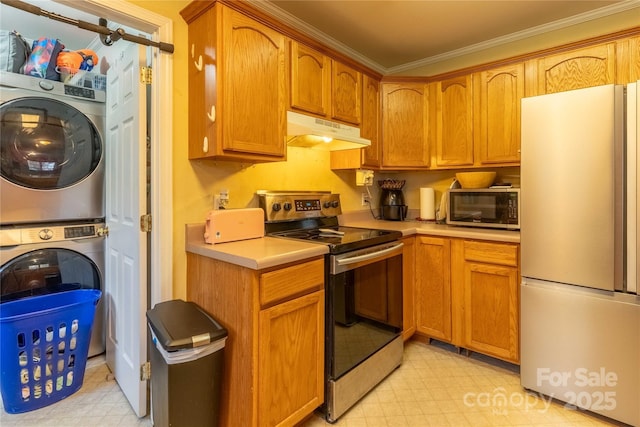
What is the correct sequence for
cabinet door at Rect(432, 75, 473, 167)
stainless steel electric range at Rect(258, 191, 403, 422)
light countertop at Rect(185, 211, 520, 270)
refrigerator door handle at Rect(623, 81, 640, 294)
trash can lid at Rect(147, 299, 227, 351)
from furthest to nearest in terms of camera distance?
cabinet door at Rect(432, 75, 473, 167) → stainless steel electric range at Rect(258, 191, 403, 422) → refrigerator door handle at Rect(623, 81, 640, 294) → light countertop at Rect(185, 211, 520, 270) → trash can lid at Rect(147, 299, 227, 351)

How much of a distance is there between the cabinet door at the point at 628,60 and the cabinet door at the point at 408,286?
5.31 feet

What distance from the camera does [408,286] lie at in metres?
2.42

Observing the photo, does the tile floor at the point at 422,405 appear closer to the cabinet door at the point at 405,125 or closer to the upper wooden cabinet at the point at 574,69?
the cabinet door at the point at 405,125

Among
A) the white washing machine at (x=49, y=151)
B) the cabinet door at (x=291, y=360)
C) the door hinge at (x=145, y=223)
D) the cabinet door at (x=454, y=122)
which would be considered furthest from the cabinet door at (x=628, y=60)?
the white washing machine at (x=49, y=151)

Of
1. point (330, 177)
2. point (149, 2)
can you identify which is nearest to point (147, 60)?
point (149, 2)

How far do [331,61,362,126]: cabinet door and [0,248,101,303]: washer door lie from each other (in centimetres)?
206

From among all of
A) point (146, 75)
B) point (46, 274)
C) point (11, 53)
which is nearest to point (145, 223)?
point (146, 75)

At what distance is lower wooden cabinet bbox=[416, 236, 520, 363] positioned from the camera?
2068mm

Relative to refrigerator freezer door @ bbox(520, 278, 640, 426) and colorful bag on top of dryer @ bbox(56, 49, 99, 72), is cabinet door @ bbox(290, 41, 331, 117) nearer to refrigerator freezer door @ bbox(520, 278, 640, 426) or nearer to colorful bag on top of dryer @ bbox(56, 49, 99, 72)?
colorful bag on top of dryer @ bbox(56, 49, 99, 72)

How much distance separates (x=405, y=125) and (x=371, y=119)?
0.34 m

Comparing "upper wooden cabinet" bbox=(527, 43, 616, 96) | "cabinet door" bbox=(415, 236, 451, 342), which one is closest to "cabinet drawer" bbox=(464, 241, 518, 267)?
"cabinet door" bbox=(415, 236, 451, 342)

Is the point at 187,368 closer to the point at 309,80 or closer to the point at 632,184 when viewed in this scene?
the point at 309,80

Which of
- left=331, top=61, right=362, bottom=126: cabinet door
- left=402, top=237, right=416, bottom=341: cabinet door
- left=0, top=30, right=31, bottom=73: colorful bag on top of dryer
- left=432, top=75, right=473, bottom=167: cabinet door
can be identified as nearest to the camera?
left=0, top=30, right=31, bottom=73: colorful bag on top of dryer

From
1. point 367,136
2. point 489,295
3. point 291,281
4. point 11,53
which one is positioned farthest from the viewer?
point 367,136
